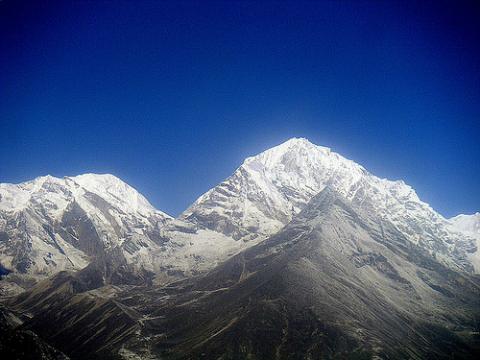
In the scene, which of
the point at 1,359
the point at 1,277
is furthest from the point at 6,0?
the point at 1,359

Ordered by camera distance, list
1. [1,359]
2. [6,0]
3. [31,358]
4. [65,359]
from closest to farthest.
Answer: [6,0], [1,359], [31,358], [65,359]

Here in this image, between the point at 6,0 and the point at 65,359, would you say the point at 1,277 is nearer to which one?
the point at 6,0

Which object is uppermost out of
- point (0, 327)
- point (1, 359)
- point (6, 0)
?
point (6, 0)

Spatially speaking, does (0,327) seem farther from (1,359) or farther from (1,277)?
(1,277)

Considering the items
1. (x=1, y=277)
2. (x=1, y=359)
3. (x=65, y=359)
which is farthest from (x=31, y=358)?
(x=1, y=277)

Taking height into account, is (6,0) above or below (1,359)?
above

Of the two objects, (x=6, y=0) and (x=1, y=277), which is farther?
(x=6, y=0)

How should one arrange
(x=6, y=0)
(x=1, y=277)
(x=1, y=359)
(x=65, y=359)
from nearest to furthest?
(x=1, y=277) → (x=6, y=0) → (x=1, y=359) → (x=65, y=359)

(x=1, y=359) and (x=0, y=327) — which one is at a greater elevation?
(x=0, y=327)

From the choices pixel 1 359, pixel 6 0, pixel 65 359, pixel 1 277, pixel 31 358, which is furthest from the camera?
pixel 65 359
